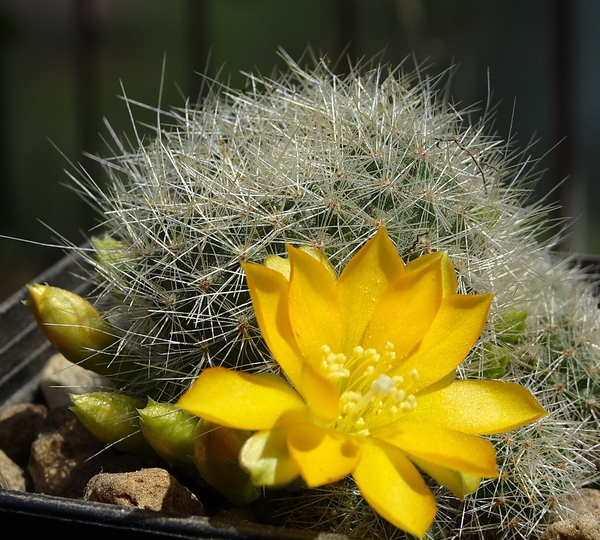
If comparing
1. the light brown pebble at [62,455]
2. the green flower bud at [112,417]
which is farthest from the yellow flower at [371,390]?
the light brown pebble at [62,455]

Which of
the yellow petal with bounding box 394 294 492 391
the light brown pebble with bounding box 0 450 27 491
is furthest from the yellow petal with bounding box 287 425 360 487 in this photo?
the light brown pebble with bounding box 0 450 27 491

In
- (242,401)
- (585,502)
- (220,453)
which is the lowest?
(585,502)

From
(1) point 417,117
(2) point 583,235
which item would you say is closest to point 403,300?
(1) point 417,117

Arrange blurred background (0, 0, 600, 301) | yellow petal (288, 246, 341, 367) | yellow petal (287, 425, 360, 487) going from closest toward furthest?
yellow petal (287, 425, 360, 487) < yellow petal (288, 246, 341, 367) < blurred background (0, 0, 600, 301)

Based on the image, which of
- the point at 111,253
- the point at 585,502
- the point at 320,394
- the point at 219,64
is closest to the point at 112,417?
the point at 111,253

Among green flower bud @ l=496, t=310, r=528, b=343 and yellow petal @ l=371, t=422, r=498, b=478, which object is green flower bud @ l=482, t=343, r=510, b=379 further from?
yellow petal @ l=371, t=422, r=498, b=478

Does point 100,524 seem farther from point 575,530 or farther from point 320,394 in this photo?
point 575,530
